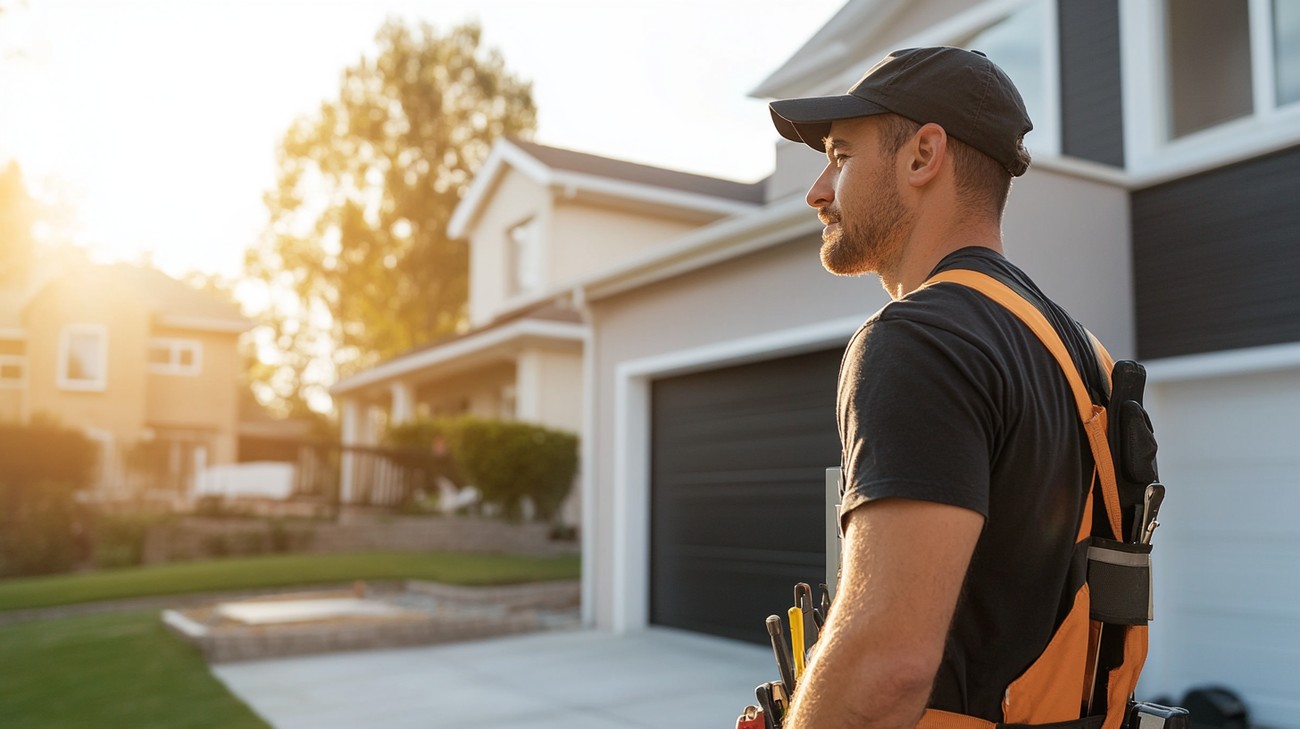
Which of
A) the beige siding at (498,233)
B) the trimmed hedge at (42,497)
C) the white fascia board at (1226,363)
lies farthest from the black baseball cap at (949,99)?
the beige siding at (498,233)

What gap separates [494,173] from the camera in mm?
22500

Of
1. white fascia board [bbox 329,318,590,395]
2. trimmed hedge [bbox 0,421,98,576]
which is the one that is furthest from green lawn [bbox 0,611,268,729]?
trimmed hedge [bbox 0,421,98,576]

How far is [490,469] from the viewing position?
1744 centimetres

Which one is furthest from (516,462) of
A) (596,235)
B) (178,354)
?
(178,354)

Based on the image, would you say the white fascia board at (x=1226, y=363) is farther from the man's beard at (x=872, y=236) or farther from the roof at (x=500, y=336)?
the roof at (x=500, y=336)

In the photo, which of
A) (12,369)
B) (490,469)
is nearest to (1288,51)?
(490,469)

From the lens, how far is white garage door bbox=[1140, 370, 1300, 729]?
6.50 metres

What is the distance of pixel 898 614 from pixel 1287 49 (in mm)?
7072

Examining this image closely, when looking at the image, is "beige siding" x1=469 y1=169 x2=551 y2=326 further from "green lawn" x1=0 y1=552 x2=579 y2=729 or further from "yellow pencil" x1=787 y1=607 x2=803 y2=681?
"yellow pencil" x1=787 y1=607 x2=803 y2=681

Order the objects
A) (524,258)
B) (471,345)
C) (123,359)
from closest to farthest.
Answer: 1. (471,345)
2. (524,258)
3. (123,359)

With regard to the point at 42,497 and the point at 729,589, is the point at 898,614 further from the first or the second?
the point at 42,497

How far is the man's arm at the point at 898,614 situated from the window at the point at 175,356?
31507mm

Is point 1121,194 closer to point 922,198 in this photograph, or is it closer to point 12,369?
point 922,198

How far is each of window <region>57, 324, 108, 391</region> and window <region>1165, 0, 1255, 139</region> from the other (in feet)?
88.6
